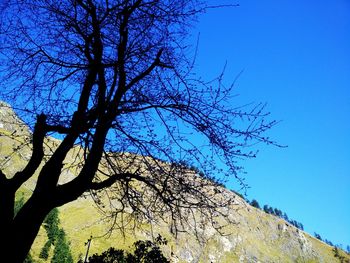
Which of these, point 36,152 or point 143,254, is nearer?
point 36,152

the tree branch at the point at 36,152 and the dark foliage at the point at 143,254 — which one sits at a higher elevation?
the dark foliage at the point at 143,254

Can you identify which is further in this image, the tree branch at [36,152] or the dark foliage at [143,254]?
the dark foliage at [143,254]

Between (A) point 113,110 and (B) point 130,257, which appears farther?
(B) point 130,257

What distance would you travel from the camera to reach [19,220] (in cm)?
586

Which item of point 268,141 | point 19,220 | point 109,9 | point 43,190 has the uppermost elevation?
point 109,9

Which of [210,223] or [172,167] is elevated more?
[172,167]

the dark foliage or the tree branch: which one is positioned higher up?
the dark foliage

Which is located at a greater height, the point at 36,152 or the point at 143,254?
the point at 143,254

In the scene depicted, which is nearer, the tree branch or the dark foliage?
the tree branch

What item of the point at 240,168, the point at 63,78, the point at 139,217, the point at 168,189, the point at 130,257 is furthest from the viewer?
the point at 130,257

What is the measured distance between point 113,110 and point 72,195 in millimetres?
2008

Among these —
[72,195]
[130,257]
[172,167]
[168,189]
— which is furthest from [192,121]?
[130,257]

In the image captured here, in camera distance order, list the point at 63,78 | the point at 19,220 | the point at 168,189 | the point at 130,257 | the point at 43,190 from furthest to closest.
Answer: the point at 130,257, the point at 63,78, the point at 168,189, the point at 43,190, the point at 19,220

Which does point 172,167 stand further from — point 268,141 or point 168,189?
point 268,141
